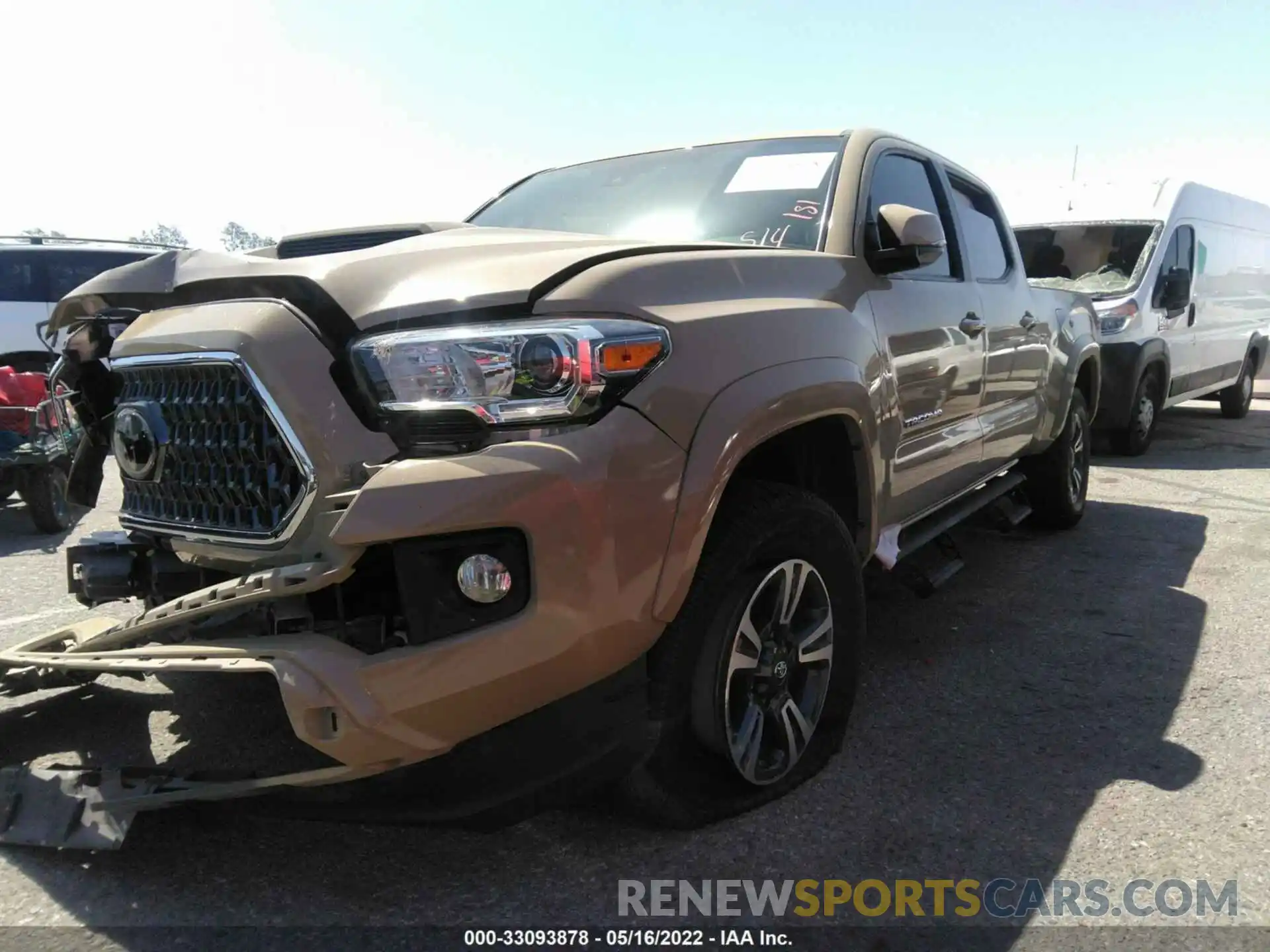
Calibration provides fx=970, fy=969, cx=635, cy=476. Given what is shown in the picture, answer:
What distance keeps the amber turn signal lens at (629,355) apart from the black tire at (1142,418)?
757cm

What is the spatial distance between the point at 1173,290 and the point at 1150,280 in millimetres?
250

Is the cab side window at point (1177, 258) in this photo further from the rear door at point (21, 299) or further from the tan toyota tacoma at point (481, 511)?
the rear door at point (21, 299)

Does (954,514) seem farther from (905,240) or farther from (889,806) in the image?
(889,806)

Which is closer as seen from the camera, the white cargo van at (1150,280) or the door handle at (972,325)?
the door handle at (972,325)

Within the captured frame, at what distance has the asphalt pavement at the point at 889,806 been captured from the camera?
7.35 feet

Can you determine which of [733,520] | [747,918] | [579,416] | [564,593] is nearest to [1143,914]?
[747,918]

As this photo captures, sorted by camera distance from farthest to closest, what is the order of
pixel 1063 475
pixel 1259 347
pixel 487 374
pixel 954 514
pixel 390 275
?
pixel 1259 347 → pixel 1063 475 → pixel 954 514 → pixel 390 275 → pixel 487 374

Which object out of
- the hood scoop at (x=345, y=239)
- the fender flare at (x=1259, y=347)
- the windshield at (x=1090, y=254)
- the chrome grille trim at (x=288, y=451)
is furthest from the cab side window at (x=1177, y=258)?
the chrome grille trim at (x=288, y=451)

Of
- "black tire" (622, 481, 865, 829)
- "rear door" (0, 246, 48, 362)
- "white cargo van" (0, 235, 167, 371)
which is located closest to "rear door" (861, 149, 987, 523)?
"black tire" (622, 481, 865, 829)

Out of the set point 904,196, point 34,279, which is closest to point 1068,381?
point 904,196

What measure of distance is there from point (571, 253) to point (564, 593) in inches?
32.0

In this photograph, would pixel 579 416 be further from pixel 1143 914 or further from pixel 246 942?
pixel 1143 914

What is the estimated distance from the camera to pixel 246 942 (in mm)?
2064

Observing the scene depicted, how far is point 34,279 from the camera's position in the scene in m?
10.1
